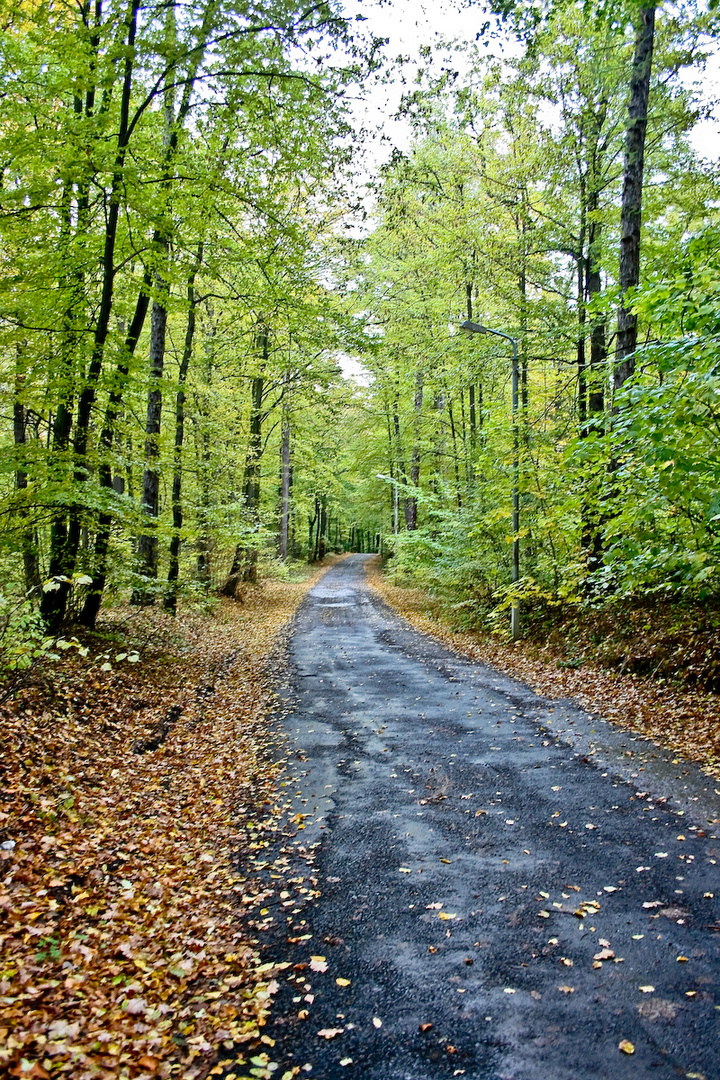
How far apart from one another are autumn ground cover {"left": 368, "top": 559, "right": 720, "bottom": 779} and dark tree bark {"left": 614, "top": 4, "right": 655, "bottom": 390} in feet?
13.4

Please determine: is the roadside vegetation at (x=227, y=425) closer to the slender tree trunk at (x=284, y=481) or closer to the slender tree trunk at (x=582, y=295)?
the slender tree trunk at (x=582, y=295)

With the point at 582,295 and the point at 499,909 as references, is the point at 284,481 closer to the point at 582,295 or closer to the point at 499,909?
the point at 582,295

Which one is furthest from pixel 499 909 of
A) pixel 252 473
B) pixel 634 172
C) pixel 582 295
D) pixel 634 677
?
pixel 252 473

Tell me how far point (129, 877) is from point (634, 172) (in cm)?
1197

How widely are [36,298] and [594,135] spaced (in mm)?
11278

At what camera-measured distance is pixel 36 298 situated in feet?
25.1

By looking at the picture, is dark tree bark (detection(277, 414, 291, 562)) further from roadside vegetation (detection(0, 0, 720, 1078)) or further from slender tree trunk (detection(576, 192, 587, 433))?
slender tree trunk (detection(576, 192, 587, 433))

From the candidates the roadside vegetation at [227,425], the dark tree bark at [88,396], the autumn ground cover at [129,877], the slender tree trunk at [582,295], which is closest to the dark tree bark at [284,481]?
the roadside vegetation at [227,425]

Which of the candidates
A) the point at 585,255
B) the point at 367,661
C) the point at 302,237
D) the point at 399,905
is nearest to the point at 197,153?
the point at 302,237

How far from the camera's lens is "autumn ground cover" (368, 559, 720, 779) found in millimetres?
6891

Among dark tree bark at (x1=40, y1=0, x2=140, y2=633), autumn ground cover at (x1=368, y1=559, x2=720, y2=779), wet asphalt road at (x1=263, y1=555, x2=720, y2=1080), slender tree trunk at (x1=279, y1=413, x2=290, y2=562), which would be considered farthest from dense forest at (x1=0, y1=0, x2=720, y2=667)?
slender tree trunk at (x1=279, y1=413, x2=290, y2=562)

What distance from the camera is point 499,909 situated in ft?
12.9

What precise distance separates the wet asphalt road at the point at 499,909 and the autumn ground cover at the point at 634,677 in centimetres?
48

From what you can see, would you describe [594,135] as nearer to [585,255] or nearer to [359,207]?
[585,255]
